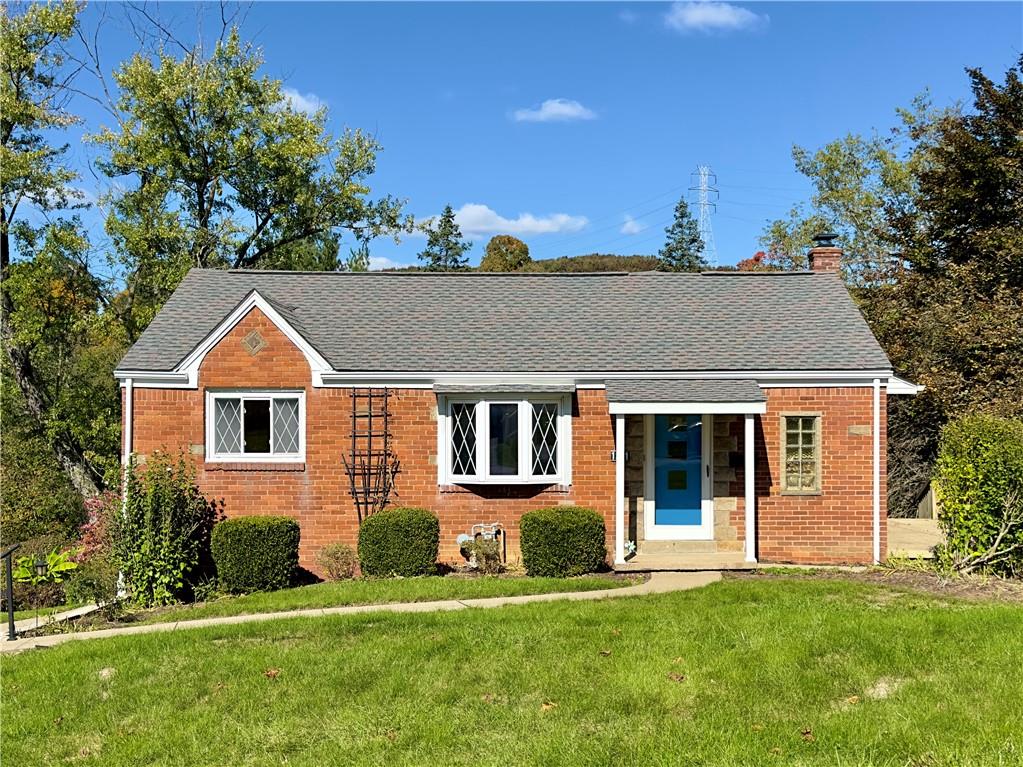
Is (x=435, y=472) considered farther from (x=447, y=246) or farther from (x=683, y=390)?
(x=447, y=246)

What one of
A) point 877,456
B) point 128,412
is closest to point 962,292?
point 877,456

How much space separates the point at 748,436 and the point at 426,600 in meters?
5.68

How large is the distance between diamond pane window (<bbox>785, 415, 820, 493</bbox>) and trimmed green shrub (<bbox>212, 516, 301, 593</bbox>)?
8.01 m

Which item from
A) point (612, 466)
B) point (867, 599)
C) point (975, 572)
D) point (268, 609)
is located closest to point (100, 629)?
point (268, 609)

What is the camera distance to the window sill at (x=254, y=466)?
13.7 metres

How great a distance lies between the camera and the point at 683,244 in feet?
184

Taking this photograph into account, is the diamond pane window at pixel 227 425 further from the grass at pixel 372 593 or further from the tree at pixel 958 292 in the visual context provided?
the tree at pixel 958 292

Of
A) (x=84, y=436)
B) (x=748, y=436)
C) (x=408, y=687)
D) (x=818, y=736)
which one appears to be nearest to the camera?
(x=818, y=736)

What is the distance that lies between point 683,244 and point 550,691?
51.8 m

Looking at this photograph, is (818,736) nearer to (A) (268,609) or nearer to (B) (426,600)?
(B) (426,600)

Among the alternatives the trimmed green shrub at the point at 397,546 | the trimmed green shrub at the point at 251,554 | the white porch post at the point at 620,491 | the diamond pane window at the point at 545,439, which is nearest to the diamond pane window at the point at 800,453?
the white porch post at the point at 620,491

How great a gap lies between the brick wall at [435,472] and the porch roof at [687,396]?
57 centimetres

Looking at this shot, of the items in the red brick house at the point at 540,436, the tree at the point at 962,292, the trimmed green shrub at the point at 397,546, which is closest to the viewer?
the trimmed green shrub at the point at 397,546

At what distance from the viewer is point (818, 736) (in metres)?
5.75
